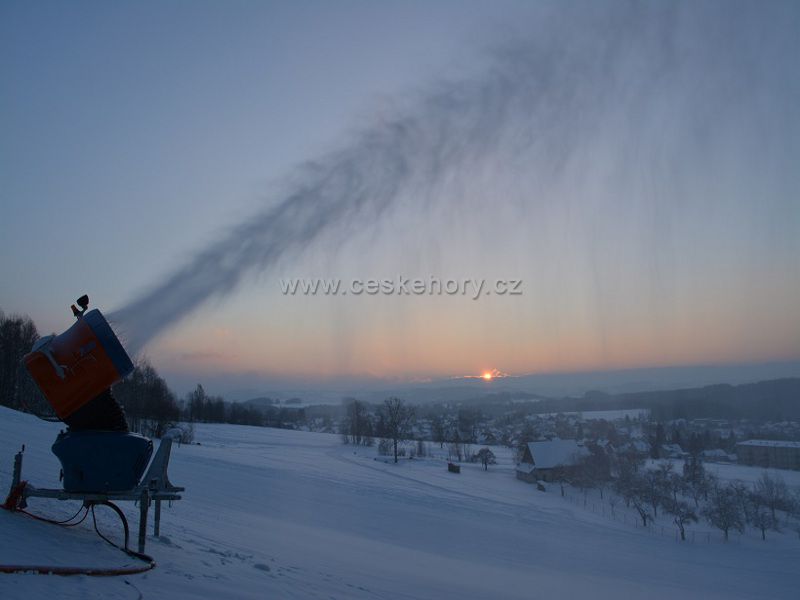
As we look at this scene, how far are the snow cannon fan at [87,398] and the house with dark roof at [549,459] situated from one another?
5322cm

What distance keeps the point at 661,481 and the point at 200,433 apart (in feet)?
214

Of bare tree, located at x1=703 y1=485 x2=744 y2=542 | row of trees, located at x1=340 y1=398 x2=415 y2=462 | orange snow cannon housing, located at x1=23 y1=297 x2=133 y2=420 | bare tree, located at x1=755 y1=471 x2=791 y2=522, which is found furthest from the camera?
row of trees, located at x1=340 y1=398 x2=415 y2=462

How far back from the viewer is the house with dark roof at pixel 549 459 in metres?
57.2

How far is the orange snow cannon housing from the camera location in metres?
8.77

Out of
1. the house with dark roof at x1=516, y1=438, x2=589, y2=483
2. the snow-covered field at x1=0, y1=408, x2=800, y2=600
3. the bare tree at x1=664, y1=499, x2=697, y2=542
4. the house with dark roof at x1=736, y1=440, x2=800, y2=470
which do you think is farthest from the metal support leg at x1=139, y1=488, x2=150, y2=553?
the house with dark roof at x1=736, y1=440, x2=800, y2=470

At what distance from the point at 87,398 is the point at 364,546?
12.7m

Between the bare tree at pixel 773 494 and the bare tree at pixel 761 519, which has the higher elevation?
the bare tree at pixel 773 494

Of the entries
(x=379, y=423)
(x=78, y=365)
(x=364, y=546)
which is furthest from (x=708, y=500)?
(x=379, y=423)

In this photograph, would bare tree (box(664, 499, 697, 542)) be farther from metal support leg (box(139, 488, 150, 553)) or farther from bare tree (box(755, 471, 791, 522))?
metal support leg (box(139, 488, 150, 553))

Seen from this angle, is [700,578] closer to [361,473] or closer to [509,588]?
[509,588]

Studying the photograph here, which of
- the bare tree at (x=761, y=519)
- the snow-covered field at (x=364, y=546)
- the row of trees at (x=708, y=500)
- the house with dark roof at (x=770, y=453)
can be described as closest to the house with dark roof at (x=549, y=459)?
the row of trees at (x=708, y=500)

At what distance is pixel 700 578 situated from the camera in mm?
24562

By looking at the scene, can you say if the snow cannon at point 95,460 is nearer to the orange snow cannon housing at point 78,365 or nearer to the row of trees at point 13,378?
the orange snow cannon housing at point 78,365

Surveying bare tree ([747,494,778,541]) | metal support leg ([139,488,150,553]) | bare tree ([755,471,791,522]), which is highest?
metal support leg ([139,488,150,553])
